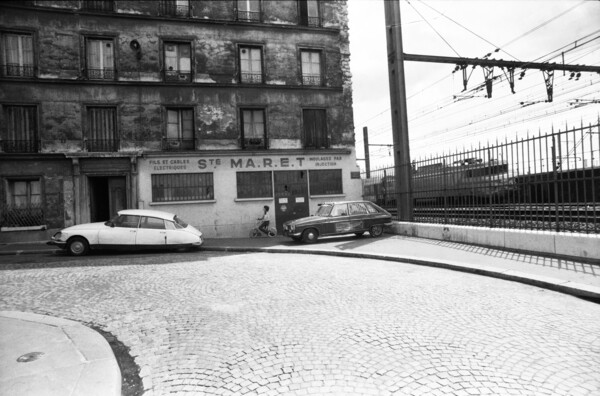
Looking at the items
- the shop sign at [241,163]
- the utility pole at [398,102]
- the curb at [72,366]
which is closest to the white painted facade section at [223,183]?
the shop sign at [241,163]

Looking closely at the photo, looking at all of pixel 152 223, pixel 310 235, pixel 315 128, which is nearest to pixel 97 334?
pixel 152 223

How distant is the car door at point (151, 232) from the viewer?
40.8 ft

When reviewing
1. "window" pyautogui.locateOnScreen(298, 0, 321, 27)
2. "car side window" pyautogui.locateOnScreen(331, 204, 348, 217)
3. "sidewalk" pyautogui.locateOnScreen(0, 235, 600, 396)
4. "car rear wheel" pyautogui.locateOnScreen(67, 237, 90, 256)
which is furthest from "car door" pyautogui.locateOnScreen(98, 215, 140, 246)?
"window" pyautogui.locateOnScreen(298, 0, 321, 27)

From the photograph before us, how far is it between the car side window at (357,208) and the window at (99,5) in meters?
14.9

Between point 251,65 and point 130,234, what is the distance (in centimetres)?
1124

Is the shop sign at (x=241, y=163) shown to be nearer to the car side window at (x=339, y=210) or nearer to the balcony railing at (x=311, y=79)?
the balcony railing at (x=311, y=79)

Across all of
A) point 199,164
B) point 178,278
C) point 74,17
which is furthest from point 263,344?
point 74,17

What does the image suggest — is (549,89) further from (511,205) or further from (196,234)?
(196,234)

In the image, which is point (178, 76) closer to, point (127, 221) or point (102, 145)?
point (102, 145)

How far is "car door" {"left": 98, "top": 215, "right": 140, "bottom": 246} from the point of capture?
12.1 m

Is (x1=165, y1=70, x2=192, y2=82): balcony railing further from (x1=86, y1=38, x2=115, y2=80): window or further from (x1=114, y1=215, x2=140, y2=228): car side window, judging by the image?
(x1=114, y1=215, x2=140, y2=228): car side window

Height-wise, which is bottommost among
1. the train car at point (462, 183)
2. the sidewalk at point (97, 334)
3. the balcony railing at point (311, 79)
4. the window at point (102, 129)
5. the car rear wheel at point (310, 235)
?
the sidewalk at point (97, 334)

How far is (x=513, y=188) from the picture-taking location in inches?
356

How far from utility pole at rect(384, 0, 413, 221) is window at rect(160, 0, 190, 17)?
10.3m
